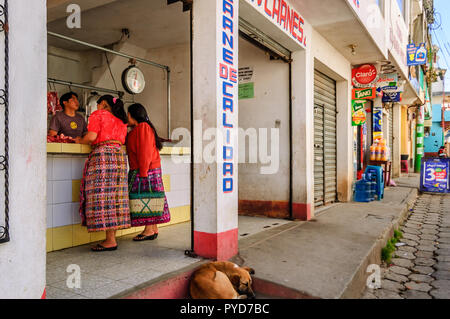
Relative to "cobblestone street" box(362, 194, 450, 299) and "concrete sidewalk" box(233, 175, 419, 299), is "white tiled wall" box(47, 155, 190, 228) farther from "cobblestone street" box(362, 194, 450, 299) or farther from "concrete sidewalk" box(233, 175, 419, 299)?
"cobblestone street" box(362, 194, 450, 299)

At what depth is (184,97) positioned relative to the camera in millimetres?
6820

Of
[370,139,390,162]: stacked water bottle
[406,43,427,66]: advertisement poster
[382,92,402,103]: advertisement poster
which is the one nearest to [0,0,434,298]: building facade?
[370,139,390,162]: stacked water bottle

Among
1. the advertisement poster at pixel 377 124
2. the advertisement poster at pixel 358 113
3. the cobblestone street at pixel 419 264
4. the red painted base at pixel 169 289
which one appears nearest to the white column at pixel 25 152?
the red painted base at pixel 169 289

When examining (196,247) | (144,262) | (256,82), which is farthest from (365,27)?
(144,262)

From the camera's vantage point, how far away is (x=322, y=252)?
155 inches

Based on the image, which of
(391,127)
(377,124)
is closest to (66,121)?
(377,124)

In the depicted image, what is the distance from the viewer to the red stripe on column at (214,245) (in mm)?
3465

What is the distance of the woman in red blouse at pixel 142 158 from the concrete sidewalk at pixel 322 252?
119cm

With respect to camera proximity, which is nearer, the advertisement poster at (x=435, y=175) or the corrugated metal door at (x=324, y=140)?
the corrugated metal door at (x=324, y=140)

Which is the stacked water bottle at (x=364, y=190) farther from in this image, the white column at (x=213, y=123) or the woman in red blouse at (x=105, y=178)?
the woman in red blouse at (x=105, y=178)

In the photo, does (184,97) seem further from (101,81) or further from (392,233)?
(392,233)

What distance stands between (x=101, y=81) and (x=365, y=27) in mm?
5007

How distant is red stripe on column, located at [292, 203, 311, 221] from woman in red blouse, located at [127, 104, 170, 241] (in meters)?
2.55

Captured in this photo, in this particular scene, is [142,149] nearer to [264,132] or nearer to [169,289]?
[169,289]
